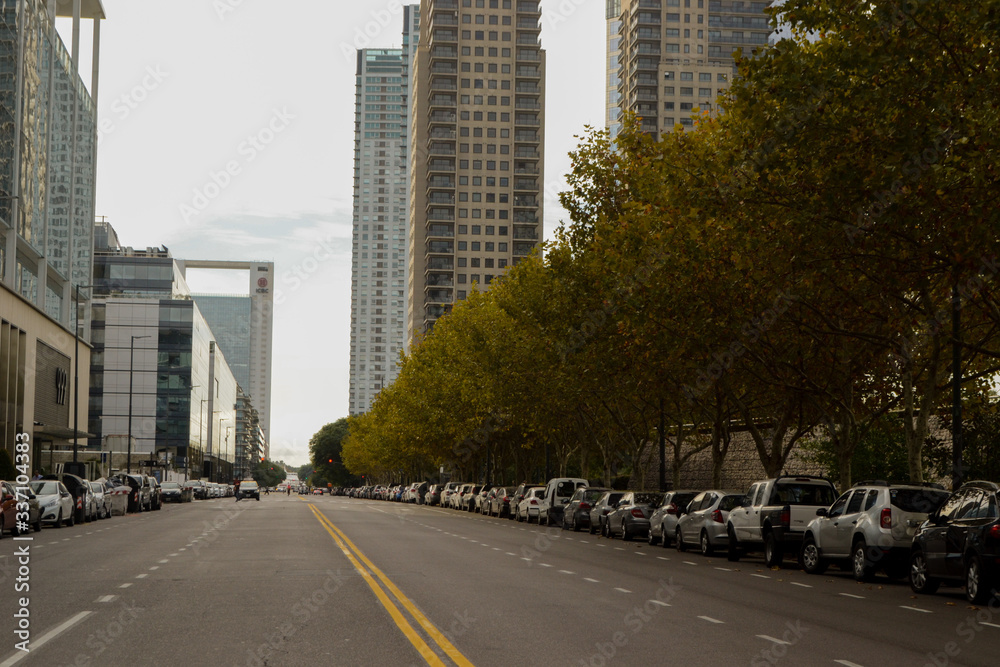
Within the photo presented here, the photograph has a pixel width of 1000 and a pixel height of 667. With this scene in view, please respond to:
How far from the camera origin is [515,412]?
52.1m

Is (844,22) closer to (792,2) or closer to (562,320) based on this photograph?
(792,2)

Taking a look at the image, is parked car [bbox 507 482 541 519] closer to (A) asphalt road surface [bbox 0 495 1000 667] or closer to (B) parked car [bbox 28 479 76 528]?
(B) parked car [bbox 28 479 76 528]

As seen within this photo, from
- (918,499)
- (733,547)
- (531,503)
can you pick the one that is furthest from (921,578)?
(531,503)

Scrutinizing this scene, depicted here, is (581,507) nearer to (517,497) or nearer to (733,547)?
(517,497)

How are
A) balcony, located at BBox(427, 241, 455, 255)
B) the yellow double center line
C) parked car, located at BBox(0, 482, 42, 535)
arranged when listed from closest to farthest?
the yellow double center line → parked car, located at BBox(0, 482, 42, 535) → balcony, located at BBox(427, 241, 455, 255)

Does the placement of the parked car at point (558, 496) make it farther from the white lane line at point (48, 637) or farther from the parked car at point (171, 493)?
the parked car at point (171, 493)

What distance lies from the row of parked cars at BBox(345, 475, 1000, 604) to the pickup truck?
2 centimetres

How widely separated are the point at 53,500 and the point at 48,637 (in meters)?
26.8

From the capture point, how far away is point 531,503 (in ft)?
160

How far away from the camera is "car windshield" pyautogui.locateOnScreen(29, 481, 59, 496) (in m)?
35.8

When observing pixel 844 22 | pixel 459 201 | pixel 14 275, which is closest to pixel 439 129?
pixel 459 201

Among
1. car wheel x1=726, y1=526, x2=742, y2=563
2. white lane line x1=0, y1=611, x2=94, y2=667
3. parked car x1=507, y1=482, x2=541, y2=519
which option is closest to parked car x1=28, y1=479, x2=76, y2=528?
car wheel x1=726, y1=526, x2=742, y2=563

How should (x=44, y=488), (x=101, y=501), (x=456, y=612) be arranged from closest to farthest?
1. (x=456, y=612)
2. (x=44, y=488)
3. (x=101, y=501)

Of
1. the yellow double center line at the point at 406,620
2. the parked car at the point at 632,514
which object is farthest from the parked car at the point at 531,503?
the yellow double center line at the point at 406,620
